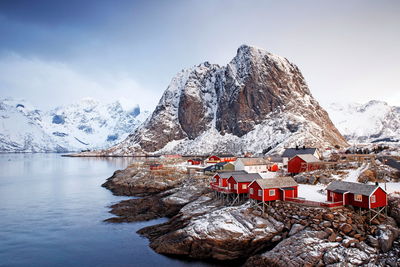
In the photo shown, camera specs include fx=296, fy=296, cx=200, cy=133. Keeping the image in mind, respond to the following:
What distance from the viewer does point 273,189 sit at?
40.3 meters

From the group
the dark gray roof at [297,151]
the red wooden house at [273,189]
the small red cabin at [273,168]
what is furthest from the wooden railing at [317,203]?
the dark gray roof at [297,151]

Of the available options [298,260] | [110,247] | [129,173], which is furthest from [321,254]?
[129,173]

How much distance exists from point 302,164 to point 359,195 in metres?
29.1

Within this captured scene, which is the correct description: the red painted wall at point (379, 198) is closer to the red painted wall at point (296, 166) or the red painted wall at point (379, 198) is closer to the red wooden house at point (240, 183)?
the red wooden house at point (240, 183)

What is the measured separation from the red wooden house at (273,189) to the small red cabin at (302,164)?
24.8 m

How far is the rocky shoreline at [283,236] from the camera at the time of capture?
2872cm

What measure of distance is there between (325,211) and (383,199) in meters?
7.32

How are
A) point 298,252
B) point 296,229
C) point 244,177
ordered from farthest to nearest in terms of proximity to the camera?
point 244,177
point 296,229
point 298,252

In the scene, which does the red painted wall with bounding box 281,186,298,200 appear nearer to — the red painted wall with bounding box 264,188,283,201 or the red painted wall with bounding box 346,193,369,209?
the red painted wall with bounding box 264,188,283,201

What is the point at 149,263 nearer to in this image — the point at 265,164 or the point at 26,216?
the point at 26,216

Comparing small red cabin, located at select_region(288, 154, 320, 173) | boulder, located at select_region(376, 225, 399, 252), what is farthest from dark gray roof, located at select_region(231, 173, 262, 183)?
small red cabin, located at select_region(288, 154, 320, 173)

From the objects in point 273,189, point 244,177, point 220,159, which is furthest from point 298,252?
point 220,159

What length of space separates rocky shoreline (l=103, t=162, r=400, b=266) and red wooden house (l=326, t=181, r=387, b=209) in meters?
1.48

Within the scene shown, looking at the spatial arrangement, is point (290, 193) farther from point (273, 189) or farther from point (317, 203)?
point (317, 203)
